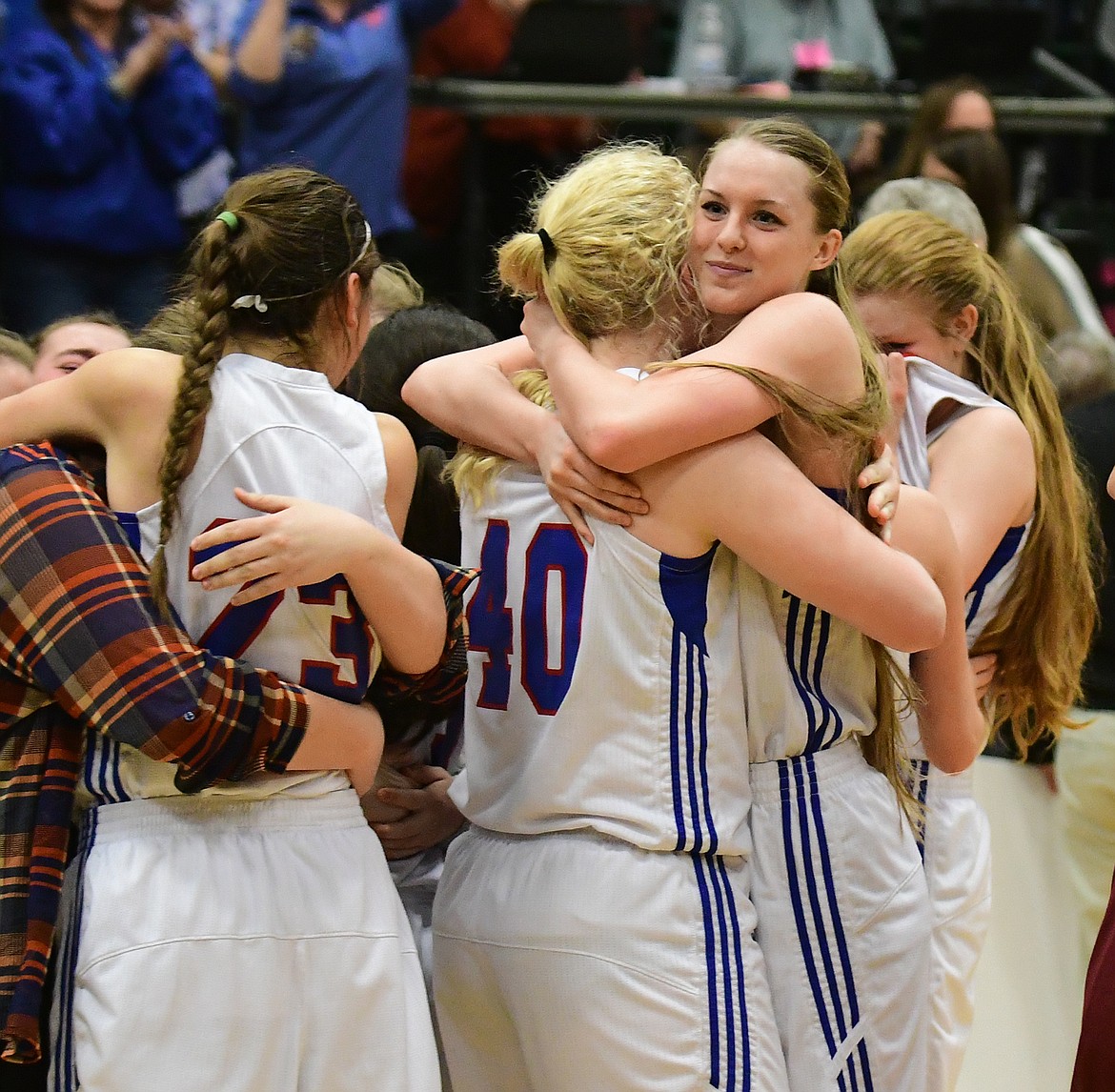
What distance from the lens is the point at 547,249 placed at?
2096 mm

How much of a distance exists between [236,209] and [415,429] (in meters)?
0.67

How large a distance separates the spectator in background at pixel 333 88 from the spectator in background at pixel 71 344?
2251 mm

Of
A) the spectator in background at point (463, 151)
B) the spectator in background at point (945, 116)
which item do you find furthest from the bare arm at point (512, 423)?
the spectator in background at point (463, 151)

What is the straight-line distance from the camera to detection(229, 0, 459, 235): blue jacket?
17.5 feet

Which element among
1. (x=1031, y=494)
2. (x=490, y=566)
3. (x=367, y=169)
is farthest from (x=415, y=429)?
(x=367, y=169)

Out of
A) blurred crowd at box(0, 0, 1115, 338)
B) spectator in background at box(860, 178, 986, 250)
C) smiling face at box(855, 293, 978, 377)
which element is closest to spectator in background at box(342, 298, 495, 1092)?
smiling face at box(855, 293, 978, 377)

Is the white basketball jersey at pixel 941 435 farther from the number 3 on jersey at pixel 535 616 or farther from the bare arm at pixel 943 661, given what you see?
the number 3 on jersey at pixel 535 616

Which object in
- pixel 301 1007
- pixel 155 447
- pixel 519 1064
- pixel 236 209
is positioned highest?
pixel 236 209

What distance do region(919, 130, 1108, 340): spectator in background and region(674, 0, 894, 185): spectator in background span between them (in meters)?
1.12

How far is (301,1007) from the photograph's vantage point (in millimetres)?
1948

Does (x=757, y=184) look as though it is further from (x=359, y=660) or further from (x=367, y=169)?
(x=367, y=169)

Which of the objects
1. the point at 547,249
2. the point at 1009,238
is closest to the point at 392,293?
the point at 547,249

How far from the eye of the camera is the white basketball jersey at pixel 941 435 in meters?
2.68

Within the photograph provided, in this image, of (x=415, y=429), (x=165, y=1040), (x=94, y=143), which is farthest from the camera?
(x=94, y=143)
